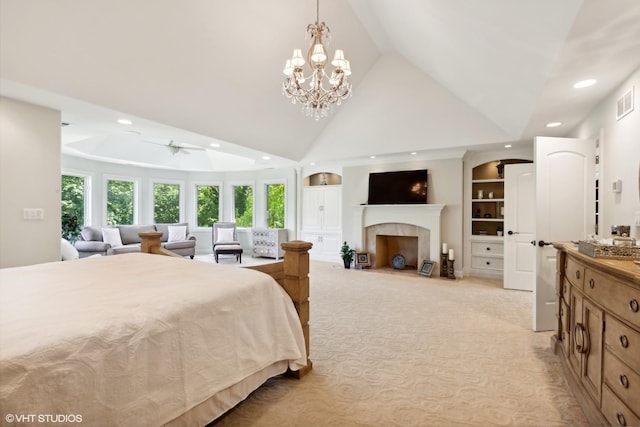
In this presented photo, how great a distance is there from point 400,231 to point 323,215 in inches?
79.6

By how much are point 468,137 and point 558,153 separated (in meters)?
2.15

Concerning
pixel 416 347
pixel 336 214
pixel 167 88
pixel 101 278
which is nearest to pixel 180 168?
pixel 336 214

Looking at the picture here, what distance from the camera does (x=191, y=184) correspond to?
905cm

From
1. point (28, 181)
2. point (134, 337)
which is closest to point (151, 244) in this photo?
point (28, 181)

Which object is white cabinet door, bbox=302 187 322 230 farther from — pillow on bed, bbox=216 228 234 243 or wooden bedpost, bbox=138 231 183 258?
wooden bedpost, bbox=138 231 183 258

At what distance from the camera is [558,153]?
3125mm

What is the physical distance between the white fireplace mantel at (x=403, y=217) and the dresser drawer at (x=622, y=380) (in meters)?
4.47

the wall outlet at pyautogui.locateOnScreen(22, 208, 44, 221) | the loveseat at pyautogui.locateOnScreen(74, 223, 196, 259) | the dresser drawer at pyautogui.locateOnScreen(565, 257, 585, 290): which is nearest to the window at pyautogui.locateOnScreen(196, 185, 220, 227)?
the loveseat at pyautogui.locateOnScreen(74, 223, 196, 259)

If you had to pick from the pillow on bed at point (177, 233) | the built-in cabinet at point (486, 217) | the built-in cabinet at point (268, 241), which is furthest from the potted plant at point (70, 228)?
the built-in cabinet at point (486, 217)

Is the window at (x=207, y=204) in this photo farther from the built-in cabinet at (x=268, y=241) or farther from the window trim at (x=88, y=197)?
the window trim at (x=88, y=197)

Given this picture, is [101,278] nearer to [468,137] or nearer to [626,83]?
[626,83]

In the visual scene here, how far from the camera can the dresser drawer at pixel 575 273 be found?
6.41 feet

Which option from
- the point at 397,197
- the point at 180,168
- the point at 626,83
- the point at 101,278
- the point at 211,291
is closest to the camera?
the point at 211,291

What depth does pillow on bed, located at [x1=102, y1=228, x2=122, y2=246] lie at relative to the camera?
6406 millimetres
